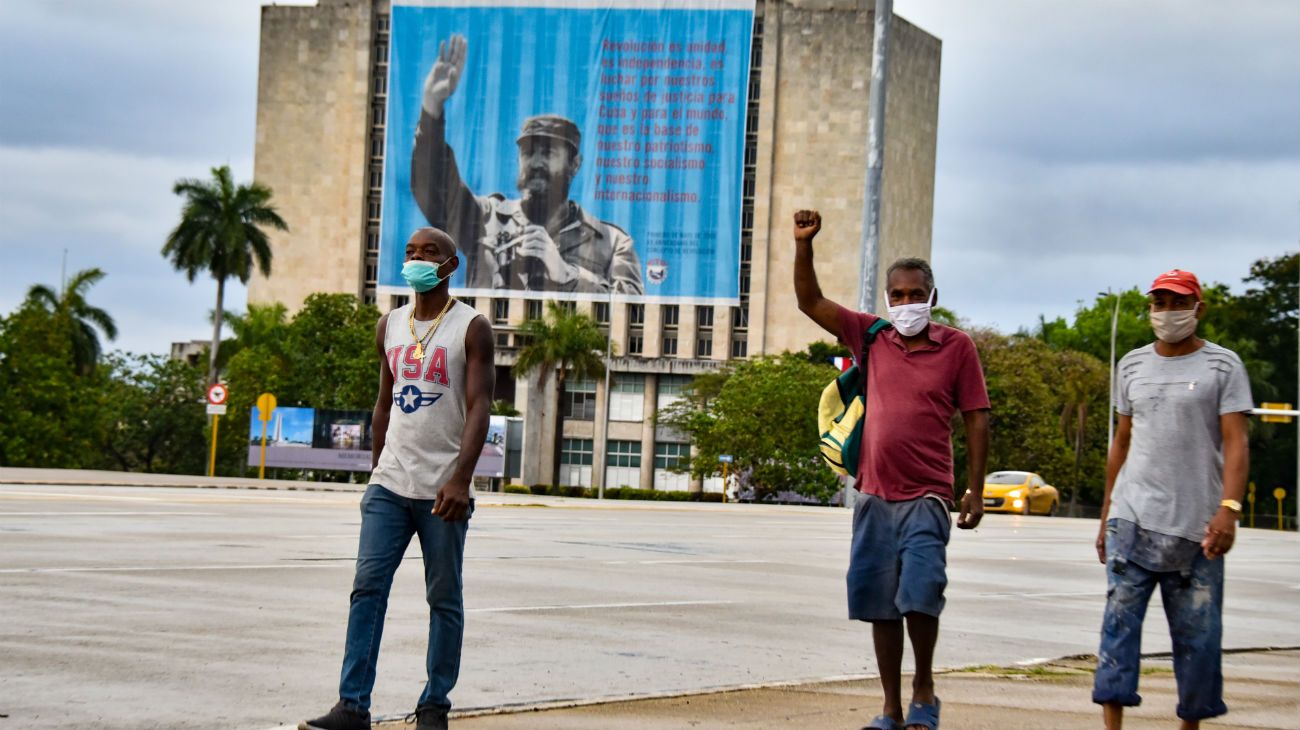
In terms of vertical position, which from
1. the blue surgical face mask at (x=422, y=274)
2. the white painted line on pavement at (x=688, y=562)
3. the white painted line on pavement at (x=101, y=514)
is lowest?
the white painted line on pavement at (x=688, y=562)

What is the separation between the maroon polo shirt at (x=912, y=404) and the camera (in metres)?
6.75

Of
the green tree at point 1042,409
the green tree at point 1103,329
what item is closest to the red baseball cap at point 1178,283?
the green tree at point 1042,409

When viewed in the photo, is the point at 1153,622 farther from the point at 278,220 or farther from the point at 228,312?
the point at 228,312

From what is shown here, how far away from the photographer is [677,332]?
396 feet

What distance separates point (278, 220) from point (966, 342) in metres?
82.4

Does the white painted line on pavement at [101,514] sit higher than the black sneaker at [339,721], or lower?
lower

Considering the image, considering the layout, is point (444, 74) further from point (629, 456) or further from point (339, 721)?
point (339, 721)

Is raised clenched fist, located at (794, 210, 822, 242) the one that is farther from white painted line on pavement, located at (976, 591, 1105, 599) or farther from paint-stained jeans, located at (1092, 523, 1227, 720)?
white painted line on pavement, located at (976, 591, 1105, 599)

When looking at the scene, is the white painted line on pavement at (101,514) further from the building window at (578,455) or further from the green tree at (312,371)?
the building window at (578,455)

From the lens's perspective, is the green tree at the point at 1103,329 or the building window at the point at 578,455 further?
the building window at the point at 578,455

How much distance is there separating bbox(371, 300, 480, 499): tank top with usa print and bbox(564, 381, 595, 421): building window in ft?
360

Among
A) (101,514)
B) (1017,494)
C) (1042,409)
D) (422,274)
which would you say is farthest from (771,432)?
(422,274)

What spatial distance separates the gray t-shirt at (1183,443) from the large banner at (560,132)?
3959 inches

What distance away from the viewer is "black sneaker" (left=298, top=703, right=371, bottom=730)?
6.12 metres
